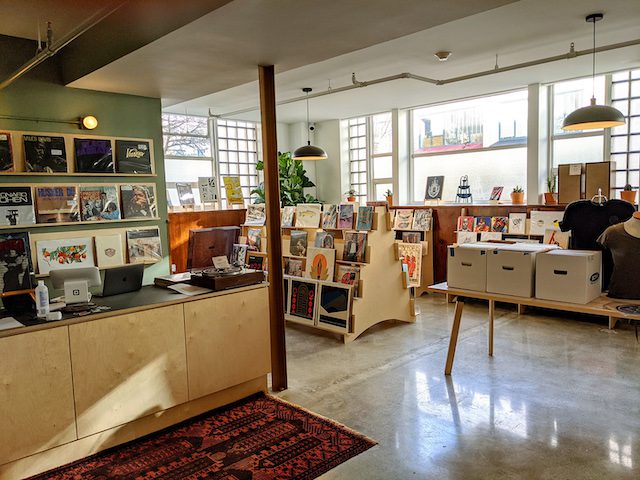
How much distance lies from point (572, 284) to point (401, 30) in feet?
6.49

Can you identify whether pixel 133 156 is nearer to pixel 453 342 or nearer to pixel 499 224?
pixel 453 342

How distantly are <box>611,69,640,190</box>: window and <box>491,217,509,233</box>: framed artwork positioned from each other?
162 cm

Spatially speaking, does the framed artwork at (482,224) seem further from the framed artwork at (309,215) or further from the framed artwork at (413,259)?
the framed artwork at (309,215)

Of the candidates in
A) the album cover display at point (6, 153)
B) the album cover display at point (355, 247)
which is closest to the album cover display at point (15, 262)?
the album cover display at point (6, 153)

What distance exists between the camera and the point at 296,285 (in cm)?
570

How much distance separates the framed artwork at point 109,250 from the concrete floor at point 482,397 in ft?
6.24

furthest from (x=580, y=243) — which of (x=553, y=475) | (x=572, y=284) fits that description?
(x=553, y=475)

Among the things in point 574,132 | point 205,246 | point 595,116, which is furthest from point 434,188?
point 205,246

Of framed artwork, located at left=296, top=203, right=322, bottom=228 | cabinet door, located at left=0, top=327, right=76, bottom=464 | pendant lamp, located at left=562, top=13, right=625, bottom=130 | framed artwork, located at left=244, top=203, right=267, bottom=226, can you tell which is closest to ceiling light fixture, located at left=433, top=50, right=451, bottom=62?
pendant lamp, located at left=562, top=13, right=625, bottom=130

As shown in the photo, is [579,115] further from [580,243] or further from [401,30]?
[401,30]

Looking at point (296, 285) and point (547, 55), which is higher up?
point (547, 55)

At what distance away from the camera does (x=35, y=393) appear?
8.96ft

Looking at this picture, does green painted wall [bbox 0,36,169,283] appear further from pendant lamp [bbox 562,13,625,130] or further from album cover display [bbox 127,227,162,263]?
pendant lamp [bbox 562,13,625,130]

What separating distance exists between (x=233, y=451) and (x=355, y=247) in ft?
9.49
